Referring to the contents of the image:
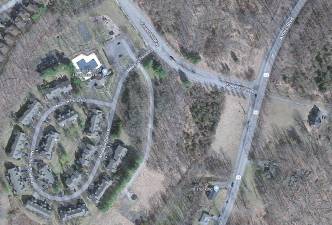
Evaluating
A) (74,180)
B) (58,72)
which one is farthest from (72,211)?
A: (58,72)

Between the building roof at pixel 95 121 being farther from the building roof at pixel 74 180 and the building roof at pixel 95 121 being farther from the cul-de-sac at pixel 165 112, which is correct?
the building roof at pixel 74 180

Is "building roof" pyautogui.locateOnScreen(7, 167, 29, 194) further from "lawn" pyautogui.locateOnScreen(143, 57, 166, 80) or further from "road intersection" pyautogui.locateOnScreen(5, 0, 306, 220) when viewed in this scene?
"lawn" pyautogui.locateOnScreen(143, 57, 166, 80)

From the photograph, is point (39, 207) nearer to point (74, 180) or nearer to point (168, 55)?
point (74, 180)

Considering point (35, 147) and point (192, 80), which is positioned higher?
point (192, 80)

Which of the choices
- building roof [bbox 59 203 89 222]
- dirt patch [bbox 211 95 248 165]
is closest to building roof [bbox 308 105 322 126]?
dirt patch [bbox 211 95 248 165]

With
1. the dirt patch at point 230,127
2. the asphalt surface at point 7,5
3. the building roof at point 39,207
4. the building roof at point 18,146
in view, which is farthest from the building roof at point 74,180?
the asphalt surface at point 7,5
